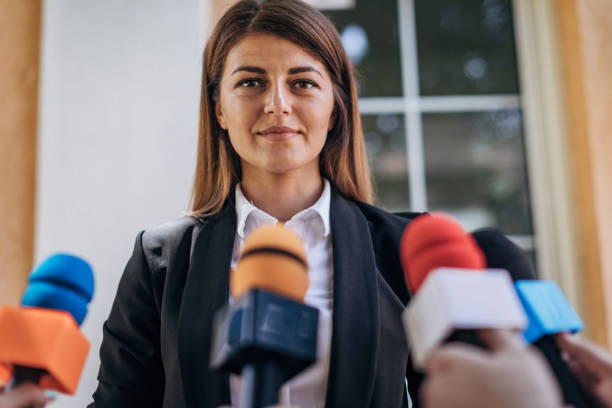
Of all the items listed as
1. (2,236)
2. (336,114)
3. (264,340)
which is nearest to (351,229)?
(336,114)

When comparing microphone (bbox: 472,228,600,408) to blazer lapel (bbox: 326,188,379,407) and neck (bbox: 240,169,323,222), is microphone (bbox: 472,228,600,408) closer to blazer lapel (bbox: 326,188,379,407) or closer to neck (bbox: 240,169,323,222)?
blazer lapel (bbox: 326,188,379,407)

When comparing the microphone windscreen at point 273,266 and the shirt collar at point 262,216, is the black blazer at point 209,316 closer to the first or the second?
the shirt collar at point 262,216

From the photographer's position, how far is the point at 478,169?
77.2 inches

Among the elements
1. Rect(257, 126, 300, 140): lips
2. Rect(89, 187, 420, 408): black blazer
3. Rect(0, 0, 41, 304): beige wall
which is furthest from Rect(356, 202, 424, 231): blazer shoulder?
Rect(0, 0, 41, 304): beige wall

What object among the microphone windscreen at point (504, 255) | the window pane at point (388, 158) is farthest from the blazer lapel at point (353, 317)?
the window pane at point (388, 158)

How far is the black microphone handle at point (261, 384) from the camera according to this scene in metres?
0.56

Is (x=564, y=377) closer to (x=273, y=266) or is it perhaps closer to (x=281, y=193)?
(x=273, y=266)

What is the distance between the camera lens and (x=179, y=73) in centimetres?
179

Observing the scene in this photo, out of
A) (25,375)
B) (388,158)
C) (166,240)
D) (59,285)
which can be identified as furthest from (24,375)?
(388,158)

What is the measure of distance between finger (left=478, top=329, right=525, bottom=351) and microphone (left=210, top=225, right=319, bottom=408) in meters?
0.19

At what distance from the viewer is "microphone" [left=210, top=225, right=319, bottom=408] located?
56 centimetres

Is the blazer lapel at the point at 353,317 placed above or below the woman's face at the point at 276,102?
below

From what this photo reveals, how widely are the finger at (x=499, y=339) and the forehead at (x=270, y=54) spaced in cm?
73

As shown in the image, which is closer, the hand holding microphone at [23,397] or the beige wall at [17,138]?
the hand holding microphone at [23,397]
